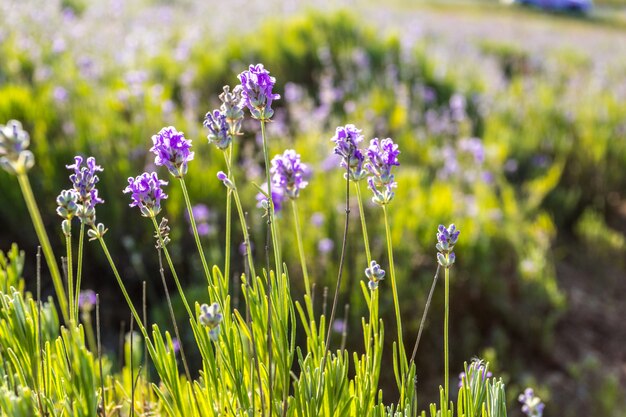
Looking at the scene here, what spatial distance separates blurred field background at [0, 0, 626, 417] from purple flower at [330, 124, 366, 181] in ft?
5.09

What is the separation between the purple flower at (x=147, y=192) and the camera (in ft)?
3.43

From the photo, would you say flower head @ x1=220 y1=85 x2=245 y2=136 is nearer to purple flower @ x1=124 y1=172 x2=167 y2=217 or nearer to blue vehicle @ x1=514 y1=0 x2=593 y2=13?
purple flower @ x1=124 y1=172 x2=167 y2=217

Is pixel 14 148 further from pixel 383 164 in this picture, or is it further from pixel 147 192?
pixel 383 164

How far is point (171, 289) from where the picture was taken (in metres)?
3.04

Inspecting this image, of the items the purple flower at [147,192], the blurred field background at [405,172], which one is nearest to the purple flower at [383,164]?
the purple flower at [147,192]

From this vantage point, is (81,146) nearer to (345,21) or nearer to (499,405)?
(499,405)

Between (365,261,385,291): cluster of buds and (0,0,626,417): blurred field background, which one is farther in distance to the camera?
(0,0,626,417): blurred field background

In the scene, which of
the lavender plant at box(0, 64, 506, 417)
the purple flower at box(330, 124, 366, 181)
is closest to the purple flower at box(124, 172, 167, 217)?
the lavender plant at box(0, 64, 506, 417)

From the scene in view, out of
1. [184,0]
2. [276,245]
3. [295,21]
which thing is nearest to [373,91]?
[295,21]

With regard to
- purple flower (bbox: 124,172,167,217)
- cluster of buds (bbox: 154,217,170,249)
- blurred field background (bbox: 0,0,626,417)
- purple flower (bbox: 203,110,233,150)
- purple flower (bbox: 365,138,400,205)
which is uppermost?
purple flower (bbox: 203,110,233,150)

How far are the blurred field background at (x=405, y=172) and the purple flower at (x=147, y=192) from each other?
4.97 ft

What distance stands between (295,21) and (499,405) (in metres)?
5.74

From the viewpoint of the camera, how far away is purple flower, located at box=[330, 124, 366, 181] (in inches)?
43.5

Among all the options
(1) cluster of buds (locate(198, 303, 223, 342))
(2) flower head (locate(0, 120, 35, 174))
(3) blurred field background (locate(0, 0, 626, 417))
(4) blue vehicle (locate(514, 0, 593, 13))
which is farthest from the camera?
(4) blue vehicle (locate(514, 0, 593, 13))
